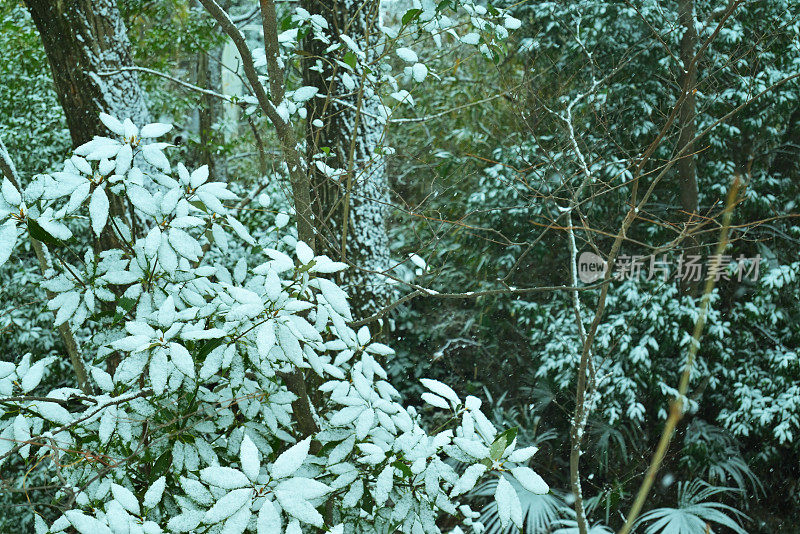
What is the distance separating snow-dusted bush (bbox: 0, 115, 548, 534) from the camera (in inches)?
49.7

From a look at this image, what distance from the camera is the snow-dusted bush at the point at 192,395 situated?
1.26 metres

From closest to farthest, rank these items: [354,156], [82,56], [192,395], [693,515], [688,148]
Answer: [192,395] → [82,56] → [354,156] → [693,515] → [688,148]

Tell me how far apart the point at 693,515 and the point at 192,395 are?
9.52ft

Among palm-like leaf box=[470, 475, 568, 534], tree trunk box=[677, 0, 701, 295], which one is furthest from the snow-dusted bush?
tree trunk box=[677, 0, 701, 295]

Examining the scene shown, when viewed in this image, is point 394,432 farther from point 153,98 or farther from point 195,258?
point 153,98

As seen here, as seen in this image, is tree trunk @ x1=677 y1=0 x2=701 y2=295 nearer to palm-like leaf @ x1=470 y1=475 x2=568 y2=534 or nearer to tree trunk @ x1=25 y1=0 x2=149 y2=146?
palm-like leaf @ x1=470 y1=475 x2=568 y2=534

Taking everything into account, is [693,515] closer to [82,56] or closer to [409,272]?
[409,272]

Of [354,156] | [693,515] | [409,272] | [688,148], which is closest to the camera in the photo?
[354,156]

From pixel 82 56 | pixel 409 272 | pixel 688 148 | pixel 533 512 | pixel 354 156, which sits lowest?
pixel 533 512

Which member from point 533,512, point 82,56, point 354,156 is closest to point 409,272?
point 354,156

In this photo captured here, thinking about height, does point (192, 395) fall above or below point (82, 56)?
below

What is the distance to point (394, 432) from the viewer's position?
148cm

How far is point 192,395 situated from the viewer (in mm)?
1450

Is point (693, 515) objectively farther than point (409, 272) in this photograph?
No
